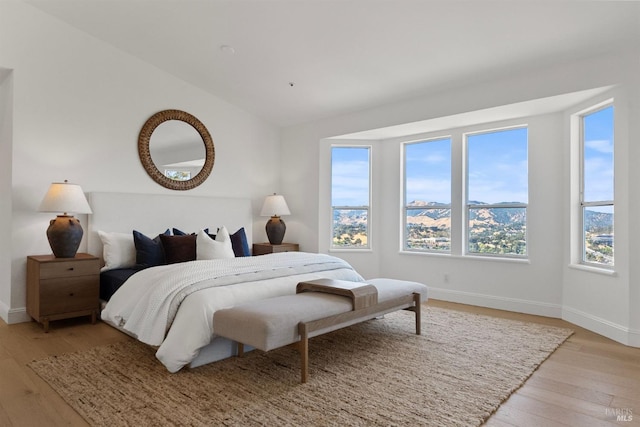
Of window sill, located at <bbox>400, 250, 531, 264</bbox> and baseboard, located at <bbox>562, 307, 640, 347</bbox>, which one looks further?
window sill, located at <bbox>400, 250, 531, 264</bbox>

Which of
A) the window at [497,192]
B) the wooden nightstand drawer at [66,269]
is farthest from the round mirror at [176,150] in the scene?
the window at [497,192]

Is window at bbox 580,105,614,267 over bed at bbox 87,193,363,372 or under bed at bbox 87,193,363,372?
over

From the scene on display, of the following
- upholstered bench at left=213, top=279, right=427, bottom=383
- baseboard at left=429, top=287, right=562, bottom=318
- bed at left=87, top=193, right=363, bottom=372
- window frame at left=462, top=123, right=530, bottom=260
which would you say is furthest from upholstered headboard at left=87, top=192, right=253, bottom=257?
window frame at left=462, top=123, right=530, bottom=260

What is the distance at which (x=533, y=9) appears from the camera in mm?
3209

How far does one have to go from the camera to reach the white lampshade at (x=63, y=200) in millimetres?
3877

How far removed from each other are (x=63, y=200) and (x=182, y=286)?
183cm

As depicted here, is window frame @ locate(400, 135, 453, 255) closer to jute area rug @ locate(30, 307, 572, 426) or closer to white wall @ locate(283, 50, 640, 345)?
white wall @ locate(283, 50, 640, 345)

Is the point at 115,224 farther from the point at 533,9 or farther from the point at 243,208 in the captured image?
the point at 533,9

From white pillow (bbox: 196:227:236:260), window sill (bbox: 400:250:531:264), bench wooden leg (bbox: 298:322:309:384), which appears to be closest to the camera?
bench wooden leg (bbox: 298:322:309:384)

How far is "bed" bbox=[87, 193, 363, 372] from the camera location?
2793 millimetres

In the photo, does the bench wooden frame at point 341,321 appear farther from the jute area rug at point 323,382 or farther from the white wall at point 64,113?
the white wall at point 64,113

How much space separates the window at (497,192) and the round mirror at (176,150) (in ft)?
11.5

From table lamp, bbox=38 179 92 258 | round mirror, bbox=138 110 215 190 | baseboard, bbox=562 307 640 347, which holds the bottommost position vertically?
baseboard, bbox=562 307 640 347

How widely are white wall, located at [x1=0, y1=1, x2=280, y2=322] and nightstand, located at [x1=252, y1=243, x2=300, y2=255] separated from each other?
1165 mm
